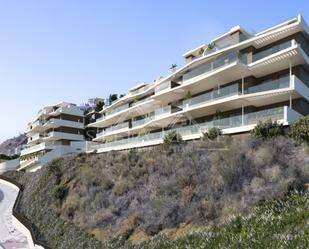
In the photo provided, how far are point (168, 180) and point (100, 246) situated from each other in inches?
210

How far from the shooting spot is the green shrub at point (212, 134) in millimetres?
25812

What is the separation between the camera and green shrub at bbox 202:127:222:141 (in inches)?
1016

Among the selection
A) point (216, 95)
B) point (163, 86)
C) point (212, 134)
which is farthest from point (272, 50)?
point (163, 86)

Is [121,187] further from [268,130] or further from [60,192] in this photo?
[268,130]

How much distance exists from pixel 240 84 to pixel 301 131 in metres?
10.1

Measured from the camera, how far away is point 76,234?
A: 22.3 metres

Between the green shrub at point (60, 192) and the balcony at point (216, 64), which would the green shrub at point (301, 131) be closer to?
the balcony at point (216, 64)

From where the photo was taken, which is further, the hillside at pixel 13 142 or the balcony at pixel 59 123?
the hillside at pixel 13 142

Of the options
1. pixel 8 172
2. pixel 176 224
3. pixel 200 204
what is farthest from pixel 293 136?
pixel 8 172

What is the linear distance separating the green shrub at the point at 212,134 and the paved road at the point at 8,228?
15.8 metres

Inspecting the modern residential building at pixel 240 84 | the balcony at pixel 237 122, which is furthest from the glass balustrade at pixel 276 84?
the balcony at pixel 237 122

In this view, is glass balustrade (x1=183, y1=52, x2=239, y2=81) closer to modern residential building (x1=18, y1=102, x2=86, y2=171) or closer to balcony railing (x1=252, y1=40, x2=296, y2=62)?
balcony railing (x1=252, y1=40, x2=296, y2=62)

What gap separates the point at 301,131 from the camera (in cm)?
1962

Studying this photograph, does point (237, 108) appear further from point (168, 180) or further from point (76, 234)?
point (76, 234)
